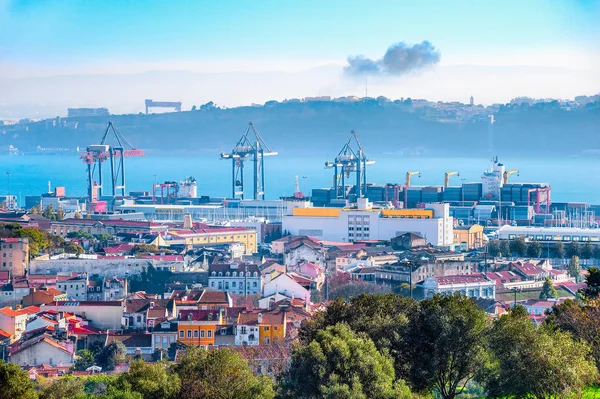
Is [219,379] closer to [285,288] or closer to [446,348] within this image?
[446,348]

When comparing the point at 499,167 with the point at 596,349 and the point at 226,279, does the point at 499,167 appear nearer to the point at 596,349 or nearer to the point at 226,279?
the point at 226,279

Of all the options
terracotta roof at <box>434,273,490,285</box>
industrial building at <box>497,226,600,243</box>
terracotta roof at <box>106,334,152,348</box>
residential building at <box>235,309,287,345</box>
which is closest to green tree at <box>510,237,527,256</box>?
industrial building at <box>497,226,600,243</box>

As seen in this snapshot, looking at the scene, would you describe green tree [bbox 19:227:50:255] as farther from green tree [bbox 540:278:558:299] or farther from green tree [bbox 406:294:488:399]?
green tree [bbox 406:294:488:399]

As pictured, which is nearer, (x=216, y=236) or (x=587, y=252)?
(x=587, y=252)

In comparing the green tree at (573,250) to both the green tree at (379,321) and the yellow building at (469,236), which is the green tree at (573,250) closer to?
the yellow building at (469,236)

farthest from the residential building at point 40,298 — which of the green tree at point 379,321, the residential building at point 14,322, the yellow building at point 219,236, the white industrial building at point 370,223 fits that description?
the white industrial building at point 370,223

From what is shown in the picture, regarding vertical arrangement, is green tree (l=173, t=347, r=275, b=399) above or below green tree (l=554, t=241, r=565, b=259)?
above

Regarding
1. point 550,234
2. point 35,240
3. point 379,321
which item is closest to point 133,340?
point 379,321
